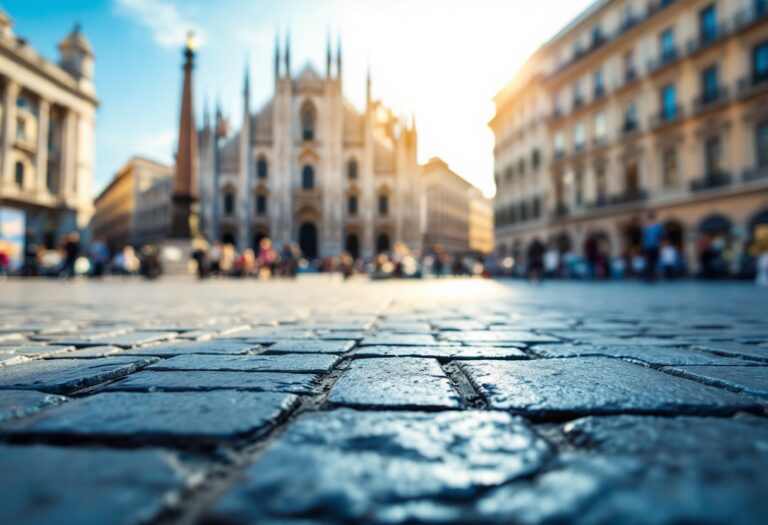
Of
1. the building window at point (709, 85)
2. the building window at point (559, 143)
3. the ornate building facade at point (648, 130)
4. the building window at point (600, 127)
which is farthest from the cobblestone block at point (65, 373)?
the building window at point (559, 143)

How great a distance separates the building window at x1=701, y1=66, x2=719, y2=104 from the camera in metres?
19.2

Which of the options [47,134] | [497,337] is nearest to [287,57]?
[47,134]

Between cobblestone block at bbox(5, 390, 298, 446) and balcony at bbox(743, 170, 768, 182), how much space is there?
72.4 feet

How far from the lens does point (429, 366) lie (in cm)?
155

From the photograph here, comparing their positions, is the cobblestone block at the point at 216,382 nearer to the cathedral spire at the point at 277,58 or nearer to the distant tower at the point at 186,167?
the distant tower at the point at 186,167

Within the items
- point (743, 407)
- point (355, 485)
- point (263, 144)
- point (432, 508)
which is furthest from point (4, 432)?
point (263, 144)

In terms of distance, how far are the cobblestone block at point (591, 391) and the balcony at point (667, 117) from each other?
2373 cm

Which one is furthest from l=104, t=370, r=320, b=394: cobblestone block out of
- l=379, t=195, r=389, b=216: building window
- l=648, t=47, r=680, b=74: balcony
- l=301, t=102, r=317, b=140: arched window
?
l=301, t=102, r=317, b=140: arched window

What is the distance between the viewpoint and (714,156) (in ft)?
63.3

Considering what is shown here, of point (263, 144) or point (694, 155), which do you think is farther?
point (263, 144)

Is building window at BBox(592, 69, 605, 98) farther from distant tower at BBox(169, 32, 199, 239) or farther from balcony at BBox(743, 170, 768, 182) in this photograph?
distant tower at BBox(169, 32, 199, 239)

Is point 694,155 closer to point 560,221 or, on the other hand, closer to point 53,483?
point 560,221

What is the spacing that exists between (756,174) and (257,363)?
22017mm

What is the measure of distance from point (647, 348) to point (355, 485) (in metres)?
1.86
